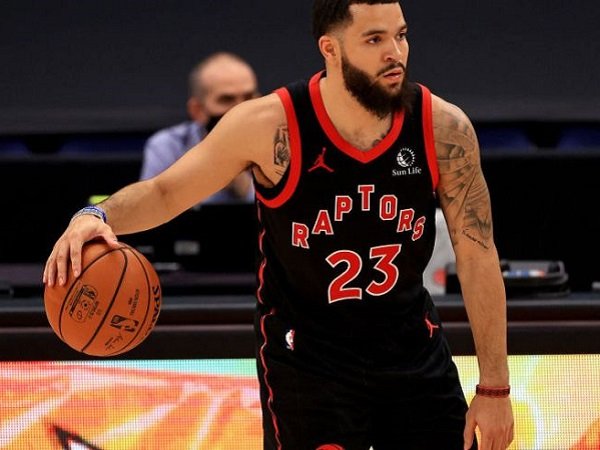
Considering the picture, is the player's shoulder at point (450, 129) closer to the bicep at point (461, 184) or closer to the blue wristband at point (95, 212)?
the bicep at point (461, 184)

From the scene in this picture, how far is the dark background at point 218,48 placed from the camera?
7.86m

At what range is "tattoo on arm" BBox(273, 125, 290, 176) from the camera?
8.95 ft

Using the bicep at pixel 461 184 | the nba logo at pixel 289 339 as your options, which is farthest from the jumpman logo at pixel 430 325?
the nba logo at pixel 289 339

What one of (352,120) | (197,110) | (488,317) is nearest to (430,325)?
(488,317)

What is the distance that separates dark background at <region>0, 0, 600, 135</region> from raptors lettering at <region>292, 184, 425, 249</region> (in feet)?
16.9

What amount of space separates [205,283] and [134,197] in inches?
62.8

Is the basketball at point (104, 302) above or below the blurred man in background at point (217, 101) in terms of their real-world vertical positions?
below

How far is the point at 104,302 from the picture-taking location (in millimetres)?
2676

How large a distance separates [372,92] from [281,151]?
0.27m

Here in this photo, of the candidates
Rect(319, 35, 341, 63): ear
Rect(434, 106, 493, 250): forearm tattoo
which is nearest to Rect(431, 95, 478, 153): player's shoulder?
Rect(434, 106, 493, 250): forearm tattoo

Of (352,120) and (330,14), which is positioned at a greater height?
(330,14)

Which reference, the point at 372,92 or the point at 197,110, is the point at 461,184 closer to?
the point at 372,92

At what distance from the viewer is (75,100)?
7.91 m

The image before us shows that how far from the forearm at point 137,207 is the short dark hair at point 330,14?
1.89 feet
